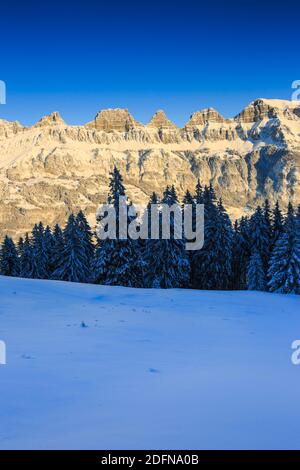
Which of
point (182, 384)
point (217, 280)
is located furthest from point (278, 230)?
point (182, 384)

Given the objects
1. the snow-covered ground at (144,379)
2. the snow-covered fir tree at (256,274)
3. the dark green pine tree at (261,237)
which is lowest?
the snow-covered fir tree at (256,274)

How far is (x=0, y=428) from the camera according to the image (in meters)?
4.88

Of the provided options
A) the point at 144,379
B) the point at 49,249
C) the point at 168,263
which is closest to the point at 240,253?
the point at 168,263

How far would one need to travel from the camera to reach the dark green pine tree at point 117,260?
32.5 meters

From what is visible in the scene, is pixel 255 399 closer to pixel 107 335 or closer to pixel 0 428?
pixel 0 428

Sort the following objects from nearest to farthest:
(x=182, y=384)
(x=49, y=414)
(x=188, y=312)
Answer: (x=49, y=414) → (x=182, y=384) → (x=188, y=312)

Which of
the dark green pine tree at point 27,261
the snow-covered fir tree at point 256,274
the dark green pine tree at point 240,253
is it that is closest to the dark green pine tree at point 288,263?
the snow-covered fir tree at point 256,274

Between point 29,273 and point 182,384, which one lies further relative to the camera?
point 29,273

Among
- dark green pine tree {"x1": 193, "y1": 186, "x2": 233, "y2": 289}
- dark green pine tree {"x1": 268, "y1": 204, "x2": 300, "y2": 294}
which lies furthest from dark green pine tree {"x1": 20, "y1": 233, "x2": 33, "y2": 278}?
dark green pine tree {"x1": 268, "y1": 204, "x2": 300, "y2": 294}

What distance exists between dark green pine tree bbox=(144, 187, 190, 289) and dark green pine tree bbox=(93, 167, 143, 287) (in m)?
4.27

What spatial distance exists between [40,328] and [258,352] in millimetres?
5253

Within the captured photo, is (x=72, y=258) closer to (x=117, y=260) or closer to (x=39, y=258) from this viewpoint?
(x=39, y=258)

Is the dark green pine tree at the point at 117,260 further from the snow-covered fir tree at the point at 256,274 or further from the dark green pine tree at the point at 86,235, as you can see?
the snow-covered fir tree at the point at 256,274

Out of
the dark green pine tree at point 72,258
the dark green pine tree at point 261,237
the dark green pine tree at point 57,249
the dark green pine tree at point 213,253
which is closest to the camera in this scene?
the dark green pine tree at point 213,253
